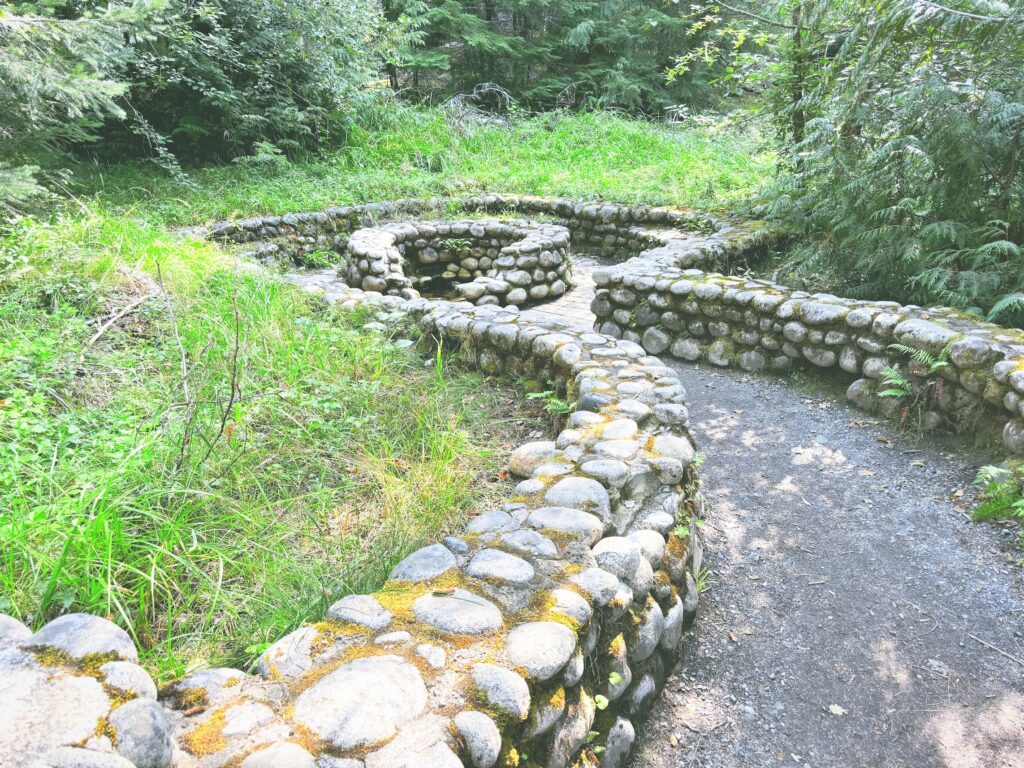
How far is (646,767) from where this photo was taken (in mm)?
1928

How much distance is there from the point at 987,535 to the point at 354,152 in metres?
11.0

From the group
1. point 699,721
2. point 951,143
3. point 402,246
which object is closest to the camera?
point 699,721

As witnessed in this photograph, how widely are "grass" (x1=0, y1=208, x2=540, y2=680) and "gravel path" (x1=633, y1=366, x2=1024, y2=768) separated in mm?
1145

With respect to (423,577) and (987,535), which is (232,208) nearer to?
(423,577)

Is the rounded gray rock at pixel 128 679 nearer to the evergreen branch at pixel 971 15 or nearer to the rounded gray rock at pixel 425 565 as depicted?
the rounded gray rock at pixel 425 565

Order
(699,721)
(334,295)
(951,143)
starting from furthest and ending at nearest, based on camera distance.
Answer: (334,295) < (951,143) < (699,721)

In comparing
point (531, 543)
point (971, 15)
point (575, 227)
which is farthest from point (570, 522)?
point (575, 227)

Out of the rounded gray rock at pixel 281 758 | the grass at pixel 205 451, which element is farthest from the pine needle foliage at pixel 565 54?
the rounded gray rock at pixel 281 758

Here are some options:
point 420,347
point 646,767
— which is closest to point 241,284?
point 420,347

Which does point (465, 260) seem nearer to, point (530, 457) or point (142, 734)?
point (530, 457)

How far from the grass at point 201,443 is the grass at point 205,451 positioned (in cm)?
1

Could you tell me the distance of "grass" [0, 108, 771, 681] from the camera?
6.23 ft

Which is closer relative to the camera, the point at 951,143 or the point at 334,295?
the point at 951,143

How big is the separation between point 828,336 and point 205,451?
386cm
